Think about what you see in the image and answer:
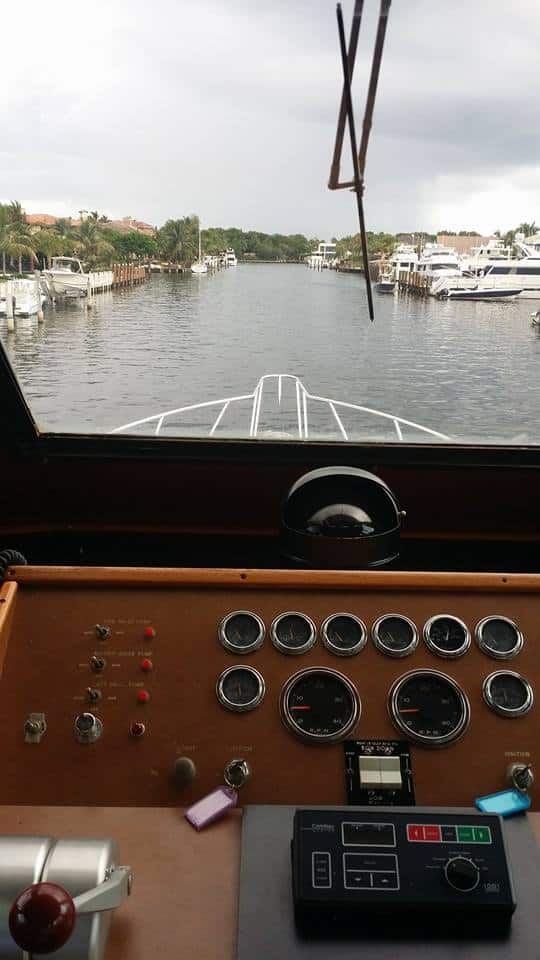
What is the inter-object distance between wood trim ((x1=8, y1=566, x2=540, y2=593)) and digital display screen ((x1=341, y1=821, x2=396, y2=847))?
494 mm

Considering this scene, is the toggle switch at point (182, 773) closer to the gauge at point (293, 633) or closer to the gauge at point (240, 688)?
the gauge at point (240, 688)

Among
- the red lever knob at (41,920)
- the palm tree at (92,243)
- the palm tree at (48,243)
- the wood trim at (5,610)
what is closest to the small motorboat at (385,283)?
the palm tree at (92,243)

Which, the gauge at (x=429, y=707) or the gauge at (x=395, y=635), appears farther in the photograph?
the gauge at (x=395, y=635)

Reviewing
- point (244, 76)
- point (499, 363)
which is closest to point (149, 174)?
point (244, 76)

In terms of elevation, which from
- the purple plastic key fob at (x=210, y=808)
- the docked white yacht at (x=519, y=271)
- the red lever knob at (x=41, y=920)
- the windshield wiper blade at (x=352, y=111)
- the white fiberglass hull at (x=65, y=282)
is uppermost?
the windshield wiper blade at (x=352, y=111)

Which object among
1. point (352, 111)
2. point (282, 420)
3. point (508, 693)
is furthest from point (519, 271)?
point (508, 693)

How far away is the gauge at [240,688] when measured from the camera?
121cm

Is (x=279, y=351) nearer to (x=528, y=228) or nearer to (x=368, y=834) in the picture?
(x=528, y=228)

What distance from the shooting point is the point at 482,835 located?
908 millimetres

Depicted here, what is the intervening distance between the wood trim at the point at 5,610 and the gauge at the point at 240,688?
0.36 m

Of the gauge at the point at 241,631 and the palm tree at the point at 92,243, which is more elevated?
the palm tree at the point at 92,243

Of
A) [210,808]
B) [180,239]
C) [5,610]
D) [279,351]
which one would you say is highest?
[180,239]

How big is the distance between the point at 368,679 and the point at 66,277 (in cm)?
117

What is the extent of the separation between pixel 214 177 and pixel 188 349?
1.51 ft
